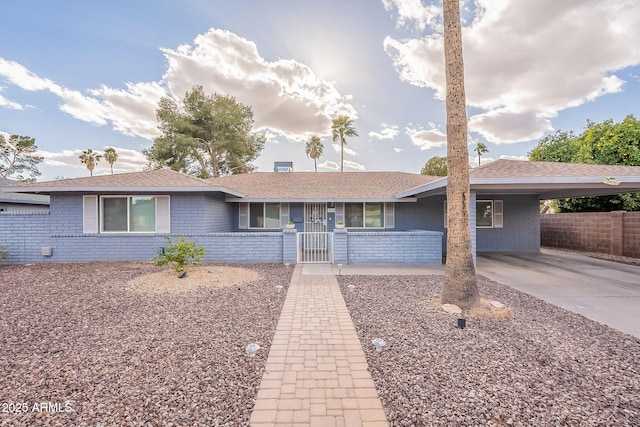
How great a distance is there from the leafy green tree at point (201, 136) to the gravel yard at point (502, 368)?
22922 mm

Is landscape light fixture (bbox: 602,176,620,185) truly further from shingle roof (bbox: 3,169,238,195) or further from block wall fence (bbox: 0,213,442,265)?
shingle roof (bbox: 3,169,238,195)

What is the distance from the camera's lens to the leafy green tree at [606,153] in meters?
12.0

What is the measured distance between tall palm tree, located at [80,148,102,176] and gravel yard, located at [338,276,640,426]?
4820cm

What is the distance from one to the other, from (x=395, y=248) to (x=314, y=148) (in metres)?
26.7

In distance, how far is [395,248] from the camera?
29.5 ft

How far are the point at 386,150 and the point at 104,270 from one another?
21498 mm

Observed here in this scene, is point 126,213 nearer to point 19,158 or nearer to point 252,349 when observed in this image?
point 252,349

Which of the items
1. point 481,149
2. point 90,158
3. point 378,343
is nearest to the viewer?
point 378,343

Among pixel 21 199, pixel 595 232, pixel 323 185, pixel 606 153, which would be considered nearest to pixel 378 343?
pixel 323 185

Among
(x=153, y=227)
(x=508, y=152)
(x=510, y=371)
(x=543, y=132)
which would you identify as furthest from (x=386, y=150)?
(x=510, y=371)

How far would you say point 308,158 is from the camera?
34750 mm

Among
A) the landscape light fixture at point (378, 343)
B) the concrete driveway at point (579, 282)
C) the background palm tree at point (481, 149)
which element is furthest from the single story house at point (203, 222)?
the background palm tree at point (481, 149)

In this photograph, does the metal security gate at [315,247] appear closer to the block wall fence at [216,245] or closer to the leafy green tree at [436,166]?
the block wall fence at [216,245]

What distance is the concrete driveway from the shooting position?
15.8ft
